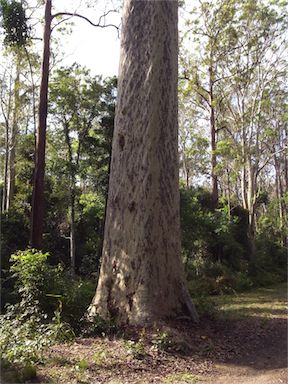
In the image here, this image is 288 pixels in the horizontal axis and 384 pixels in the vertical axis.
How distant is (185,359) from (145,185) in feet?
8.64

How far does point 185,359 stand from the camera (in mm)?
5426

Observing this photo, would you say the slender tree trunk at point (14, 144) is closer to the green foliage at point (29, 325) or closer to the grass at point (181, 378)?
the green foliage at point (29, 325)

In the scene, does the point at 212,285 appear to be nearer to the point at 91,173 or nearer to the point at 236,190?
the point at 91,173

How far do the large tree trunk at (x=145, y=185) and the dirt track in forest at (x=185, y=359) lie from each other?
530 millimetres

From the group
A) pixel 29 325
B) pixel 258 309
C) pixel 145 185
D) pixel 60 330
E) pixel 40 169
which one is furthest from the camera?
pixel 40 169

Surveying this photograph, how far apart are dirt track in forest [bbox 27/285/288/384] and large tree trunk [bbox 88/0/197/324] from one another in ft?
1.74

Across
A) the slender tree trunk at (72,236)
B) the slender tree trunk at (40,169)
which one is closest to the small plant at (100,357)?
the slender tree trunk at (40,169)

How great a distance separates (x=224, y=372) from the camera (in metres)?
5.11

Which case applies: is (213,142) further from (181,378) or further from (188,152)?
(181,378)

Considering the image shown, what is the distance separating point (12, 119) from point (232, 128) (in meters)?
13.9

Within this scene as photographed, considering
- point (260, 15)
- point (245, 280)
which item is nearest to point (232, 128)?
point (260, 15)

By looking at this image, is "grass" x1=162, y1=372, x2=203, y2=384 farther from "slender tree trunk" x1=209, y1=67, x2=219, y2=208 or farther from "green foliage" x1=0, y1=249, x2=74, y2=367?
"slender tree trunk" x1=209, y1=67, x2=219, y2=208

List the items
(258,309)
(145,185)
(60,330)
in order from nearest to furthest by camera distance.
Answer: (60,330)
(145,185)
(258,309)

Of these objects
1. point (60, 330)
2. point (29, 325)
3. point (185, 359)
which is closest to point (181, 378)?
point (185, 359)
